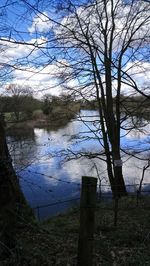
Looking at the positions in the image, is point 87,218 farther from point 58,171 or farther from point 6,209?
point 58,171

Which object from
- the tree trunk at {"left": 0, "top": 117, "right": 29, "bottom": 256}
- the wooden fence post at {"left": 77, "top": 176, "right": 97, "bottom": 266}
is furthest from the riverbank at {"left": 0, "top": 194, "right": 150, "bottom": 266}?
the wooden fence post at {"left": 77, "top": 176, "right": 97, "bottom": 266}

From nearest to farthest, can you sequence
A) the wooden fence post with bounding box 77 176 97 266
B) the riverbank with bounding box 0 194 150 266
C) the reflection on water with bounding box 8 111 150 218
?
the wooden fence post with bounding box 77 176 97 266
the riverbank with bounding box 0 194 150 266
the reflection on water with bounding box 8 111 150 218

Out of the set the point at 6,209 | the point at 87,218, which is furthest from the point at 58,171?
the point at 87,218

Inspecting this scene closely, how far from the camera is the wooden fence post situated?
10.5 ft

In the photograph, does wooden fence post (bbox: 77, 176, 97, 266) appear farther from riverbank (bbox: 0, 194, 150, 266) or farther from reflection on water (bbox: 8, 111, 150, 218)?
reflection on water (bbox: 8, 111, 150, 218)

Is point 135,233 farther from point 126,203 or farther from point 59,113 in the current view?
point 59,113

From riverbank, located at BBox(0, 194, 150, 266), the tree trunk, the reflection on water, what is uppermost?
the tree trunk

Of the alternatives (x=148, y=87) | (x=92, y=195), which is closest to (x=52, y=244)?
(x=92, y=195)

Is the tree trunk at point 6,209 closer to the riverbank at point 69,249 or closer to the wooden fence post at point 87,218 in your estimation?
the riverbank at point 69,249

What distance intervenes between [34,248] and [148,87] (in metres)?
12.6

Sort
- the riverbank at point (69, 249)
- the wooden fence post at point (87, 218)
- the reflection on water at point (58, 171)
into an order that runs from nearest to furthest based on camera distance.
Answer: the wooden fence post at point (87, 218) → the riverbank at point (69, 249) → the reflection on water at point (58, 171)

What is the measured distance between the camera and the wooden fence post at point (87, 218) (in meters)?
3.19

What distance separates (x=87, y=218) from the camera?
3256 millimetres

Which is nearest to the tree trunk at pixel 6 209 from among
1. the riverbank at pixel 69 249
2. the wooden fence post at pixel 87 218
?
the riverbank at pixel 69 249
